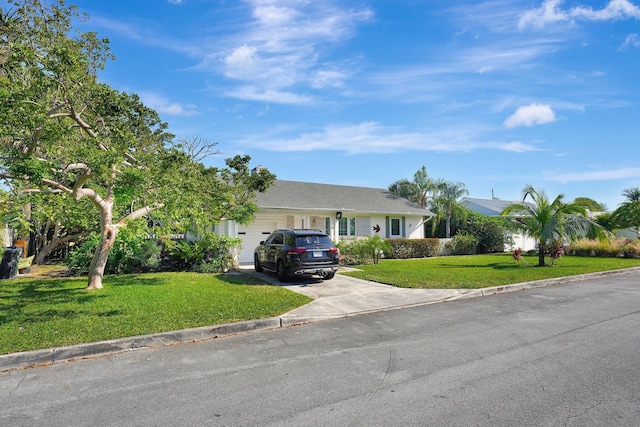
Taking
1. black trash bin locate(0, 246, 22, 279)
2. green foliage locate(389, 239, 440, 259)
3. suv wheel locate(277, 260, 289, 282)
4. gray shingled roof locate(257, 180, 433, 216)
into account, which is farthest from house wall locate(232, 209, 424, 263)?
black trash bin locate(0, 246, 22, 279)

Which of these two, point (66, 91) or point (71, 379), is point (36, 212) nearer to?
point (66, 91)

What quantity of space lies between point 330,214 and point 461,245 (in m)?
9.99

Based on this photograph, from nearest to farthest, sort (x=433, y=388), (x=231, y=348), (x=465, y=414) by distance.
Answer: (x=465, y=414)
(x=433, y=388)
(x=231, y=348)

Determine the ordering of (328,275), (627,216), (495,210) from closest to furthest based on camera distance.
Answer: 1. (328,275)
2. (627,216)
3. (495,210)

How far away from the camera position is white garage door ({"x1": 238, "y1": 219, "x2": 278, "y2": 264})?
19.7m

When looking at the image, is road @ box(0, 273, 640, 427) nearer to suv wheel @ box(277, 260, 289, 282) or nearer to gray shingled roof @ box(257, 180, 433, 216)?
suv wheel @ box(277, 260, 289, 282)

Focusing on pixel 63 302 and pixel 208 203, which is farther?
pixel 208 203

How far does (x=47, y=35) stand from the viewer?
9.72m

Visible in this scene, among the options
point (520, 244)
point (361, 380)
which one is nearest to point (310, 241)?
point (361, 380)

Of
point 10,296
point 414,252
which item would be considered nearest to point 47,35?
point 10,296

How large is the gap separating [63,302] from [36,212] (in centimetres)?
457

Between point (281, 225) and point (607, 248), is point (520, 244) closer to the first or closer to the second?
point (607, 248)

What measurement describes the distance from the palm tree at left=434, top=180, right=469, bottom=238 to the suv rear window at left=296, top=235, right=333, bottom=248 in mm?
20188

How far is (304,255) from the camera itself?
11.7 meters
